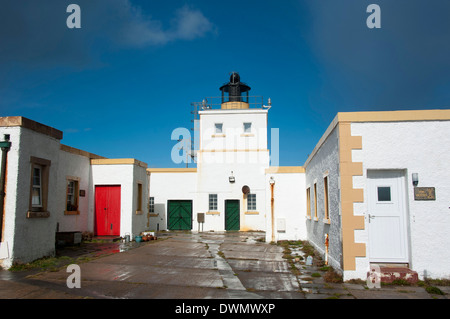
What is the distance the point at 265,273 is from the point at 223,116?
15.7 meters

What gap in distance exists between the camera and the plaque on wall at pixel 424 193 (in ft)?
23.7

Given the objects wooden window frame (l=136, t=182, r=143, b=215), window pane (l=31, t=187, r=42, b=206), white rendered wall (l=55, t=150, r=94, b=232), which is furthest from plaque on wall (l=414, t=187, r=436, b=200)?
white rendered wall (l=55, t=150, r=94, b=232)

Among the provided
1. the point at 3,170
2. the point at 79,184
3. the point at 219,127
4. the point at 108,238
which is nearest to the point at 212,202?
the point at 219,127

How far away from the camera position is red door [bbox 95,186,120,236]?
579 inches

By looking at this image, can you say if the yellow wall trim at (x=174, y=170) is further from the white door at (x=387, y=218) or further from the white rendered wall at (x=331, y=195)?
the white door at (x=387, y=218)

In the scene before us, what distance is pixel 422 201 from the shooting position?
725 cm

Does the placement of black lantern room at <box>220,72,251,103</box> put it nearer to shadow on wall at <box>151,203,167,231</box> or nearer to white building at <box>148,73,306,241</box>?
white building at <box>148,73,306,241</box>

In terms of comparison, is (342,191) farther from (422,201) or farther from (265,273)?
(265,273)

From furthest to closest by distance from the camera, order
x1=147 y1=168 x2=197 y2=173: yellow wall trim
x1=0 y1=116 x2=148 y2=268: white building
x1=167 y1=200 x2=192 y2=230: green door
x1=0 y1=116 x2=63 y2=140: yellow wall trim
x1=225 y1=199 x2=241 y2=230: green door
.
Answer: x1=147 y1=168 x2=197 y2=173: yellow wall trim → x1=167 y1=200 x2=192 y2=230: green door → x1=225 y1=199 x2=241 y2=230: green door → x1=0 y1=116 x2=63 y2=140: yellow wall trim → x1=0 y1=116 x2=148 y2=268: white building

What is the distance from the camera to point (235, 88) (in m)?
24.5

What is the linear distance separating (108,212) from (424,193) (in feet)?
38.8

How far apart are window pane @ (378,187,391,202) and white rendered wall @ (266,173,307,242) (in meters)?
7.84

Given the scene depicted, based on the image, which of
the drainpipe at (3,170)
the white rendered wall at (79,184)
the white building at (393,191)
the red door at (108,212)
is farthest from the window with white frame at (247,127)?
the drainpipe at (3,170)
